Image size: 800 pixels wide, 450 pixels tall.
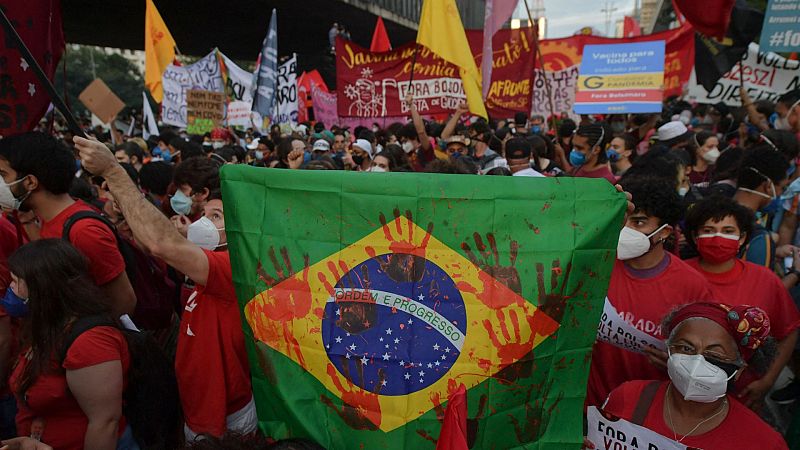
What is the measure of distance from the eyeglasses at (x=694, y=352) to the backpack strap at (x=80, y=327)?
2.15 meters

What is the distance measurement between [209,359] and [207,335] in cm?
10

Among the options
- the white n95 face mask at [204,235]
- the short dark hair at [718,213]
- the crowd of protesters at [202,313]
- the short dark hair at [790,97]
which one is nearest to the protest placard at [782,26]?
the short dark hair at [790,97]

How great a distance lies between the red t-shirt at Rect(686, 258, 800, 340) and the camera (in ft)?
8.33

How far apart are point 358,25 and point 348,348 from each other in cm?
3013

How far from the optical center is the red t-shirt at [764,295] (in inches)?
100.0

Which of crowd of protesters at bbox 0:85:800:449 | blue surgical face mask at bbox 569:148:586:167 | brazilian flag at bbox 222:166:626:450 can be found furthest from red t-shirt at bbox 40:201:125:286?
blue surgical face mask at bbox 569:148:586:167

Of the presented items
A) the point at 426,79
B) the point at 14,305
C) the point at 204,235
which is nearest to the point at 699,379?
the point at 204,235

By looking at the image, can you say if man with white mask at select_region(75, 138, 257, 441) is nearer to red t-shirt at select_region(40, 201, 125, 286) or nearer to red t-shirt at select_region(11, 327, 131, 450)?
red t-shirt at select_region(11, 327, 131, 450)

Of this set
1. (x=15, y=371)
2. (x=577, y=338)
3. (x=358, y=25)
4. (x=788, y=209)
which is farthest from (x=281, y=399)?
(x=358, y=25)

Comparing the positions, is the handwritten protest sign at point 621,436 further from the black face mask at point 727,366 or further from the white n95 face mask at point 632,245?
the white n95 face mask at point 632,245

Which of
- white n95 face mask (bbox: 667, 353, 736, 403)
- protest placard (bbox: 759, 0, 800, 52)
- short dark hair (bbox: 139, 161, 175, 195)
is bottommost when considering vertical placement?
white n95 face mask (bbox: 667, 353, 736, 403)

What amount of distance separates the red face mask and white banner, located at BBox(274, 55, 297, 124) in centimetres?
920

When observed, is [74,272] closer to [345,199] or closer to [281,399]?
[281,399]

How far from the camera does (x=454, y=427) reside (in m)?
1.44
